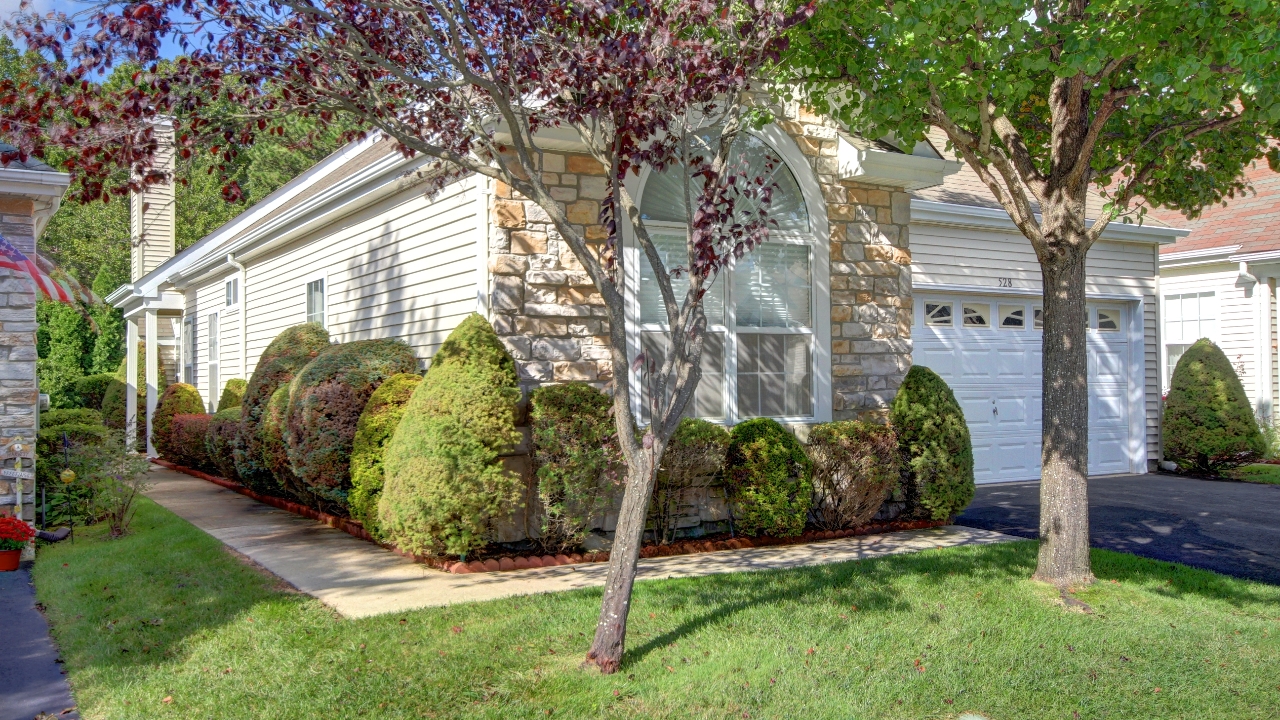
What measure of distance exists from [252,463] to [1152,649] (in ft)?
29.8

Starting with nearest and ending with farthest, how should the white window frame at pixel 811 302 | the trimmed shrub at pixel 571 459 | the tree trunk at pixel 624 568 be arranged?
the tree trunk at pixel 624 568, the trimmed shrub at pixel 571 459, the white window frame at pixel 811 302

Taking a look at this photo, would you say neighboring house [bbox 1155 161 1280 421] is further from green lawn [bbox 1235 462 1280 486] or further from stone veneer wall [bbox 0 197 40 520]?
stone veneer wall [bbox 0 197 40 520]

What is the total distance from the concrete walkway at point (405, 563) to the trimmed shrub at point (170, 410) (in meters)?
6.86

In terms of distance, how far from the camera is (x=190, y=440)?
1454cm

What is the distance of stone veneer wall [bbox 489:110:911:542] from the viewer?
7887mm

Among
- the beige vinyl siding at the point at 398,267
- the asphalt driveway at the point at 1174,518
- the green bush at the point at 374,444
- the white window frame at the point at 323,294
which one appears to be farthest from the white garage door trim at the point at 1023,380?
the white window frame at the point at 323,294

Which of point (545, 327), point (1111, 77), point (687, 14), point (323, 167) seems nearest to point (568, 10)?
point (687, 14)

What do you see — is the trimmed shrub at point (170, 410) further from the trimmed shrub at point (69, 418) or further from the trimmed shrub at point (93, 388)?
the trimmed shrub at point (93, 388)

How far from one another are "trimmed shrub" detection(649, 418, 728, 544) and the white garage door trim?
4.64 metres

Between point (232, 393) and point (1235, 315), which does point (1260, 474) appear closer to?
point (1235, 315)

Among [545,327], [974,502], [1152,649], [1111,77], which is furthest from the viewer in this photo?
[974,502]

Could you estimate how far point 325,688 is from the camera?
4672 millimetres

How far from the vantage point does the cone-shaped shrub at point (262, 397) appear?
1084 centimetres

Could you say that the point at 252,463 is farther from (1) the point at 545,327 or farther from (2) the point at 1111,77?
(2) the point at 1111,77
